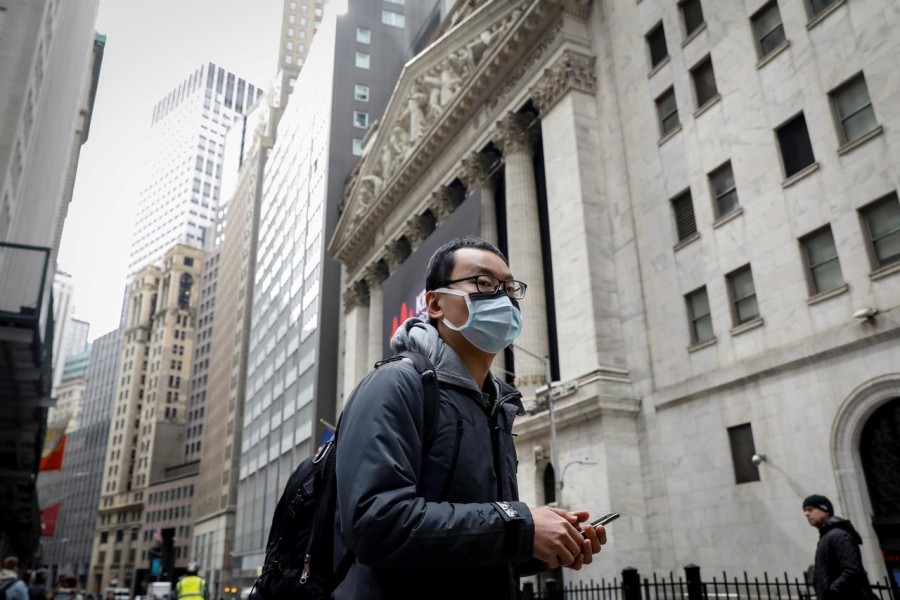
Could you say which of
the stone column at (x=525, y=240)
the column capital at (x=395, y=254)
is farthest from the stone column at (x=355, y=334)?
the stone column at (x=525, y=240)

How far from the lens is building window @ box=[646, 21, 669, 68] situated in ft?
85.0

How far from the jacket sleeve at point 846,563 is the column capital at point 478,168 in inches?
1179

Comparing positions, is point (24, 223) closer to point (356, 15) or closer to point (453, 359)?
point (453, 359)

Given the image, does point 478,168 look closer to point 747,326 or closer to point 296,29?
point 747,326

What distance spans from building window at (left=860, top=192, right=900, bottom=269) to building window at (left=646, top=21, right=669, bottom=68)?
10965 millimetres

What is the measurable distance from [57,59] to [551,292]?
23545 millimetres

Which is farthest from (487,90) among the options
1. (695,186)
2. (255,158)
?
(255,158)

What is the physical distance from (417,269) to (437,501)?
119ft

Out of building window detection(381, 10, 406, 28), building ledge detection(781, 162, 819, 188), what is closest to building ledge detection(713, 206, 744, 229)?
building ledge detection(781, 162, 819, 188)

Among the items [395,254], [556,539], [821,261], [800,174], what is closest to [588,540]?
[556,539]

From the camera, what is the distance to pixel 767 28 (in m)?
21.4

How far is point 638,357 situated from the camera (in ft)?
80.8

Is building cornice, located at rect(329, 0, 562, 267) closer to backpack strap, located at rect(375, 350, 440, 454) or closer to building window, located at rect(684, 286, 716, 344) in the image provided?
building window, located at rect(684, 286, 716, 344)

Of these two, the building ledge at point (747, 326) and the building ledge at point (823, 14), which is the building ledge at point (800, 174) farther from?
the building ledge at point (823, 14)
